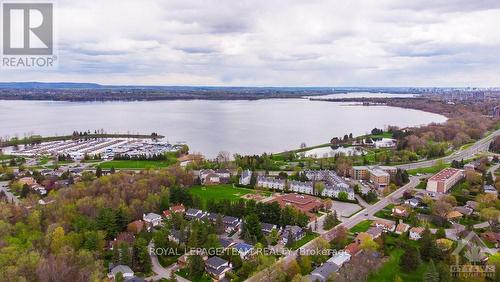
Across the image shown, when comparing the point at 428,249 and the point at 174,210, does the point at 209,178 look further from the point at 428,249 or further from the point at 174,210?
the point at 428,249

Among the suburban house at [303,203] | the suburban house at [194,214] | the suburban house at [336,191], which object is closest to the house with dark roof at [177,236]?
the suburban house at [194,214]

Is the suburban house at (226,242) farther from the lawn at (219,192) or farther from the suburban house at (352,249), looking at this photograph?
the lawn at (219,192)

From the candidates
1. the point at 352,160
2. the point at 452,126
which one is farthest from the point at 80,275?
the point at 452,126

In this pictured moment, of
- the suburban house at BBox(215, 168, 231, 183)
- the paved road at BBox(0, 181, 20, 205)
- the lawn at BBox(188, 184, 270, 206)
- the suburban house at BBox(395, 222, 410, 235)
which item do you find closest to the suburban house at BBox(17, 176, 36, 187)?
the paved road at BBox(0, 181, 20, 205)

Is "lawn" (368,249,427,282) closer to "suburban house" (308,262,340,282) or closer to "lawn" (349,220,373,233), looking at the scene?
"suburban house" (308,262,340,282)

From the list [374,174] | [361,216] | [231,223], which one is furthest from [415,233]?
[374,174]

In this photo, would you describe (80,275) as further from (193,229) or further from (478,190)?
(478,190)
